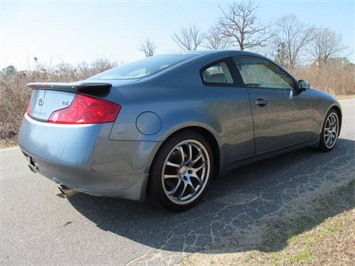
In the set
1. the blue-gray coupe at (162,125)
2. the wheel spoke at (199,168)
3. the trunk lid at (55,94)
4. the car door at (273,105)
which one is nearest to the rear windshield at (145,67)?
the blue-gray coupe at (162,125)

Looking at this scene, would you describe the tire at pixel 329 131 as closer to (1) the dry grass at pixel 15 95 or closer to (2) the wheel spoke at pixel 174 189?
(2) the wheel spoke at pixel 174 189

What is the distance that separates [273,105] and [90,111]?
217 cm

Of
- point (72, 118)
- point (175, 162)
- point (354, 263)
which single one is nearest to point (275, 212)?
point (354, 263)

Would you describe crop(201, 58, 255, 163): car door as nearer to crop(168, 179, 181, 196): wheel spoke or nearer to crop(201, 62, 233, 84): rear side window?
crop(201, 62, 233, 84): rear side window

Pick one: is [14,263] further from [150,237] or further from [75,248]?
[150,237]

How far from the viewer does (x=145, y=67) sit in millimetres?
3182

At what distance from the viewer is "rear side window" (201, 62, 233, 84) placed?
3047mm

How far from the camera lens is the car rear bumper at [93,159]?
90.2 inches

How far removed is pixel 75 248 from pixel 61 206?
2.69 feet

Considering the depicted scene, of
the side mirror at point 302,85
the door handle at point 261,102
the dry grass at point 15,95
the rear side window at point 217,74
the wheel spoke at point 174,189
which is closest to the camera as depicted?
the wheel spoke at point 174,189

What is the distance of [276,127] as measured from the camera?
3.55 metres

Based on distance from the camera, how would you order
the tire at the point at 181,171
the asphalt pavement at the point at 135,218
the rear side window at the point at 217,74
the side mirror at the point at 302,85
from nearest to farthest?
1. the asphalt pavement at the point at 135,218
2. the tire at the point at 181,171
3. the rear side window at the point at 217,74
4. the side mirror at the point at 302,85

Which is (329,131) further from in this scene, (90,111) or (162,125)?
(90,111)

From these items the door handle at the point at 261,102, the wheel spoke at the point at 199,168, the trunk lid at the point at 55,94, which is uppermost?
the trunk lid at the point at 55,94
